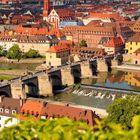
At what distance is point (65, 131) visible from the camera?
223 inches

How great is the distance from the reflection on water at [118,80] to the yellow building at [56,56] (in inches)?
232

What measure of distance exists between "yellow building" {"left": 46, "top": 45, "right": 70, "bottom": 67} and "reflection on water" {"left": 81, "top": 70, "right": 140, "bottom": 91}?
5.88m

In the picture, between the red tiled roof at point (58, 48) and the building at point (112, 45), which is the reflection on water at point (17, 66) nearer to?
the red tiled roof at point (58, 48)

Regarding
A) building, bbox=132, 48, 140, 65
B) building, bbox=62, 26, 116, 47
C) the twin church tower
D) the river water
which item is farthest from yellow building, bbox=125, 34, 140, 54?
the twin church tower

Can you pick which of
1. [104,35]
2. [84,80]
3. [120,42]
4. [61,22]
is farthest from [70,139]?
[61,22]

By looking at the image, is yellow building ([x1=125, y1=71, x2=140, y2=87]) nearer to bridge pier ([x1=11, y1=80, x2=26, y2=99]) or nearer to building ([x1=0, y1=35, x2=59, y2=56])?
bridge pier ([x1=11, y1=80, x2=26, y2=99])

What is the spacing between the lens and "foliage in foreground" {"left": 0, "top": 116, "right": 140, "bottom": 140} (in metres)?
5.50

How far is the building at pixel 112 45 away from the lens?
56281 mm

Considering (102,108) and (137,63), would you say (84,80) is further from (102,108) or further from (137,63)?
(102,108)

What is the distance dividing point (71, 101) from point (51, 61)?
16.5 m

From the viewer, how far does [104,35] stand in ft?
206

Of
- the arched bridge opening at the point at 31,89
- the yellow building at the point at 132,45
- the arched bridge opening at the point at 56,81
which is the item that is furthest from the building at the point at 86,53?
the arched bridge opening at the point at 31,89

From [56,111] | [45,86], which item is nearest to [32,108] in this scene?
[56,111]

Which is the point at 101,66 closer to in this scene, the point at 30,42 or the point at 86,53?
the point at 86,53
